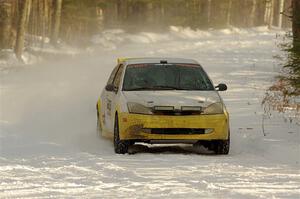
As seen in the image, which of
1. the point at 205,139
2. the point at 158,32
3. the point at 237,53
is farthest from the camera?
the point at 158,32

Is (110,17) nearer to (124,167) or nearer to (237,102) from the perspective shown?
(237,102)

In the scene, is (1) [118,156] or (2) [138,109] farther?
(2) [138,109]

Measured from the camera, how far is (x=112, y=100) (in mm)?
11586

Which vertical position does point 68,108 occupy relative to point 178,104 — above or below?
below

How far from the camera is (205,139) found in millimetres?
10492

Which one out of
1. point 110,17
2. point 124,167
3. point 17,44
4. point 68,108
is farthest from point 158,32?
point 124,167

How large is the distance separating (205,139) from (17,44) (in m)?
24.8

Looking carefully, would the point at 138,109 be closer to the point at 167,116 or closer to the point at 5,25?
the point at 167,116

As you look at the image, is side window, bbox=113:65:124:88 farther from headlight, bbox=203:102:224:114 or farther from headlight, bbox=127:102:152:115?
headlight, bbox=203:102:224:114

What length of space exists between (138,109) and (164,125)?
0.47 m

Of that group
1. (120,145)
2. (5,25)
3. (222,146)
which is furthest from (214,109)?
(5,25)

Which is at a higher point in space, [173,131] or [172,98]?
[172,98]

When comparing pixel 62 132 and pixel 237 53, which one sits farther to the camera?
pixel 237 53

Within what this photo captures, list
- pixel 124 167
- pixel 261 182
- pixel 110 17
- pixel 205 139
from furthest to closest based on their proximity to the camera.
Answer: pixel 110 17
pixel 205 139
pixel 124 167
pixel 261 182
